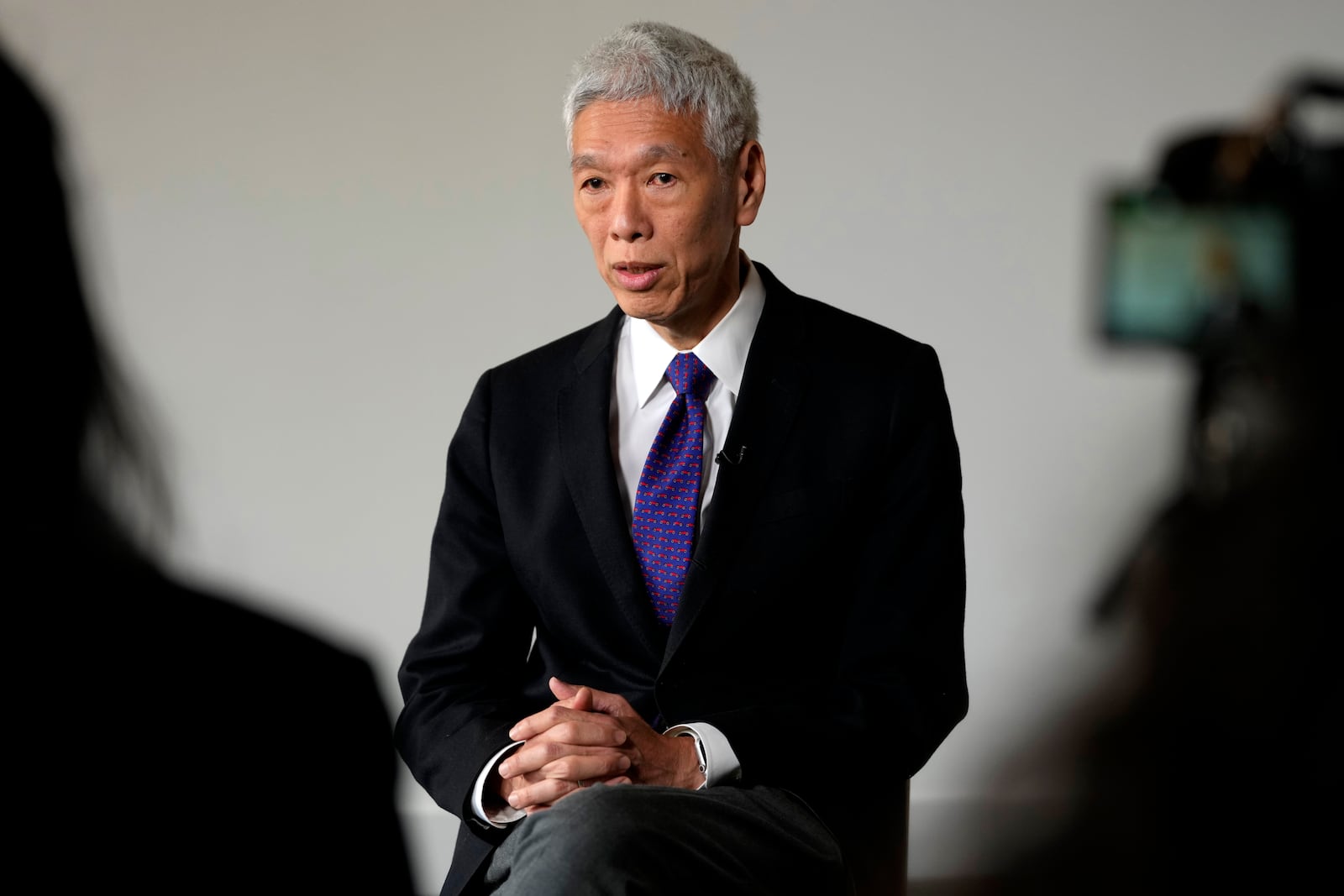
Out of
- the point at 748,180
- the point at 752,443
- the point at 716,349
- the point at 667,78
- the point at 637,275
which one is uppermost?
the point at 667,78

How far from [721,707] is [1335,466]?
4.57ft

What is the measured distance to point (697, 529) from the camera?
1.94 m

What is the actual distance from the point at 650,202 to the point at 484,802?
2.56 ft

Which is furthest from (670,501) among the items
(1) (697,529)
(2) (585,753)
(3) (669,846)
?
(3) (669,846)

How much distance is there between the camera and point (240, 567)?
3.62 m

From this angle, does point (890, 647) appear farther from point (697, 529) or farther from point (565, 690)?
point (565, 690)

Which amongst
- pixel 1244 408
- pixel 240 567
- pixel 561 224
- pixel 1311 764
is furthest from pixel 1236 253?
pixel 240 567

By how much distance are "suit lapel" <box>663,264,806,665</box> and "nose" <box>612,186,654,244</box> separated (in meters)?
0.21

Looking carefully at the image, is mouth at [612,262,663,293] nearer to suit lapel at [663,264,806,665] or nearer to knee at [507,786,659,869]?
suit lapel at [663,264,806,665]

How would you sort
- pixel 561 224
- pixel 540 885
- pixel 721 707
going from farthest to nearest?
1. pixel 561 224
2. pixel 721 707
3. pixel 540 885

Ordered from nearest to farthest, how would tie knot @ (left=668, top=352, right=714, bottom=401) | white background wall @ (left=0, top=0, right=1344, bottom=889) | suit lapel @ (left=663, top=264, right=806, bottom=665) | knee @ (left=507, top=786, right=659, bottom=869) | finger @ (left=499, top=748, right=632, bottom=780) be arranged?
1. knee @ (left=507, top=786, right=659, bottom=869)
2. finger @ (left=499, top=748, right=632, bottom=780)
3. suit lapel @ (left=663, top=264, right=806, bottom=665)
4. tie knot @ (left=668, top=352, right=714, bottom=401)
5. white background wall @ (left=0, top=0, right=1344, bottom=889)

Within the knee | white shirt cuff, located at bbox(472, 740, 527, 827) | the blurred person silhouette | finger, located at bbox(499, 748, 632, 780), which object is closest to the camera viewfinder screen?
the blurred person silhouette

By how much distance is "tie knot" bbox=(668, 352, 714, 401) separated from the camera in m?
1.99

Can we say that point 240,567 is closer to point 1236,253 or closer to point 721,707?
point 721,707
